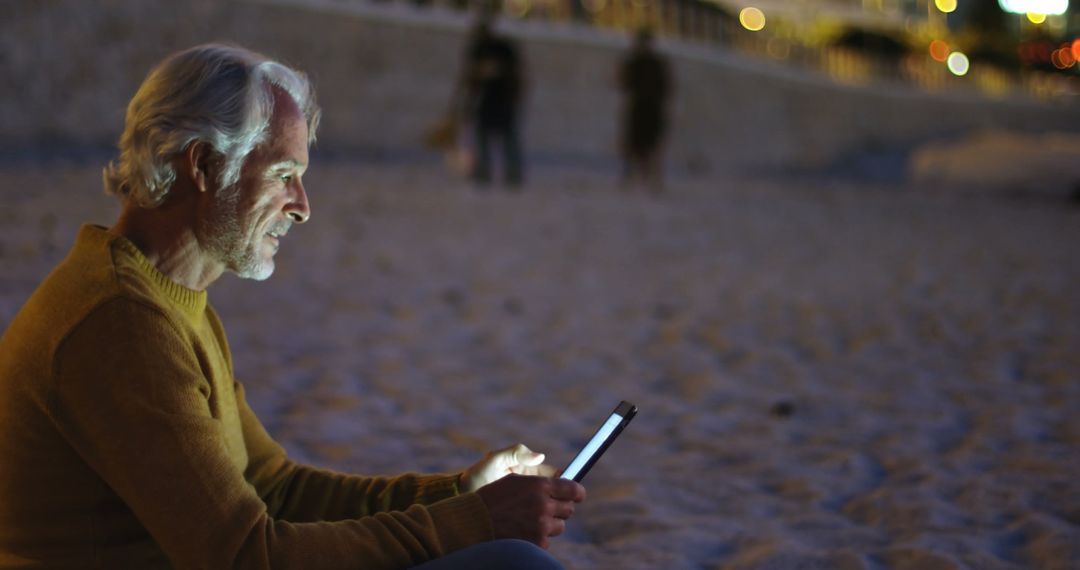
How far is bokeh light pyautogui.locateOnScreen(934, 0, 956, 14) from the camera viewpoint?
49.3m

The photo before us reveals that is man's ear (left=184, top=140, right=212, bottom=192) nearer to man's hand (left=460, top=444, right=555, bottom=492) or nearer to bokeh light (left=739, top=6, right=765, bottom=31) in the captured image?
man's hand (left=460, top=444, right=555, bottom=492)

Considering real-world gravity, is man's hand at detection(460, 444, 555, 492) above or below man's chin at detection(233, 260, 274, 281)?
below

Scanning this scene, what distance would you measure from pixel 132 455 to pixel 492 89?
35.3 ft

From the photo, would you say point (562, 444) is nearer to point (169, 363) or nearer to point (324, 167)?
point (169, 363)

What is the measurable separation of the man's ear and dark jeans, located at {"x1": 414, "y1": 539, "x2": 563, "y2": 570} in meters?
0.65

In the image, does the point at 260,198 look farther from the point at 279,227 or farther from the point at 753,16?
the point at 753,16

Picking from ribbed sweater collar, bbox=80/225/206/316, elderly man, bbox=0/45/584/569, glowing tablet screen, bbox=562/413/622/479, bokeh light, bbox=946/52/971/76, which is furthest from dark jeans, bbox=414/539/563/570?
bokeh light, bbox=946/52/971/76

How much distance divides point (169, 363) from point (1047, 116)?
33681mm

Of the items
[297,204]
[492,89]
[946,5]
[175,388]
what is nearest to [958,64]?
[946,5]

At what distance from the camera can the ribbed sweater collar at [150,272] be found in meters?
1.62

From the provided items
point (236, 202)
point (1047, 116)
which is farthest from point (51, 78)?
point (1047, 116)

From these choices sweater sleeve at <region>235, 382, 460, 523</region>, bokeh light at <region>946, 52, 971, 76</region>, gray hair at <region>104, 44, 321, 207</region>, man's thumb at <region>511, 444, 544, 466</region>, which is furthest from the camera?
bokeh light at <region>946, 52, 971, 76</region>

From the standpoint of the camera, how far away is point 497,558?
1621mm

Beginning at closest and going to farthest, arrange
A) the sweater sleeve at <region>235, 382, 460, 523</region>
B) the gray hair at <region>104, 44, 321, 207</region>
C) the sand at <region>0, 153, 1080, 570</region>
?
1. the gray hair at <region>104, 44, 321, 207</region>
2. the sweater sleeve at <region>235, 382, 460, 523</region>
3. the sand at <region>0, 153, 1080, 570</region>
